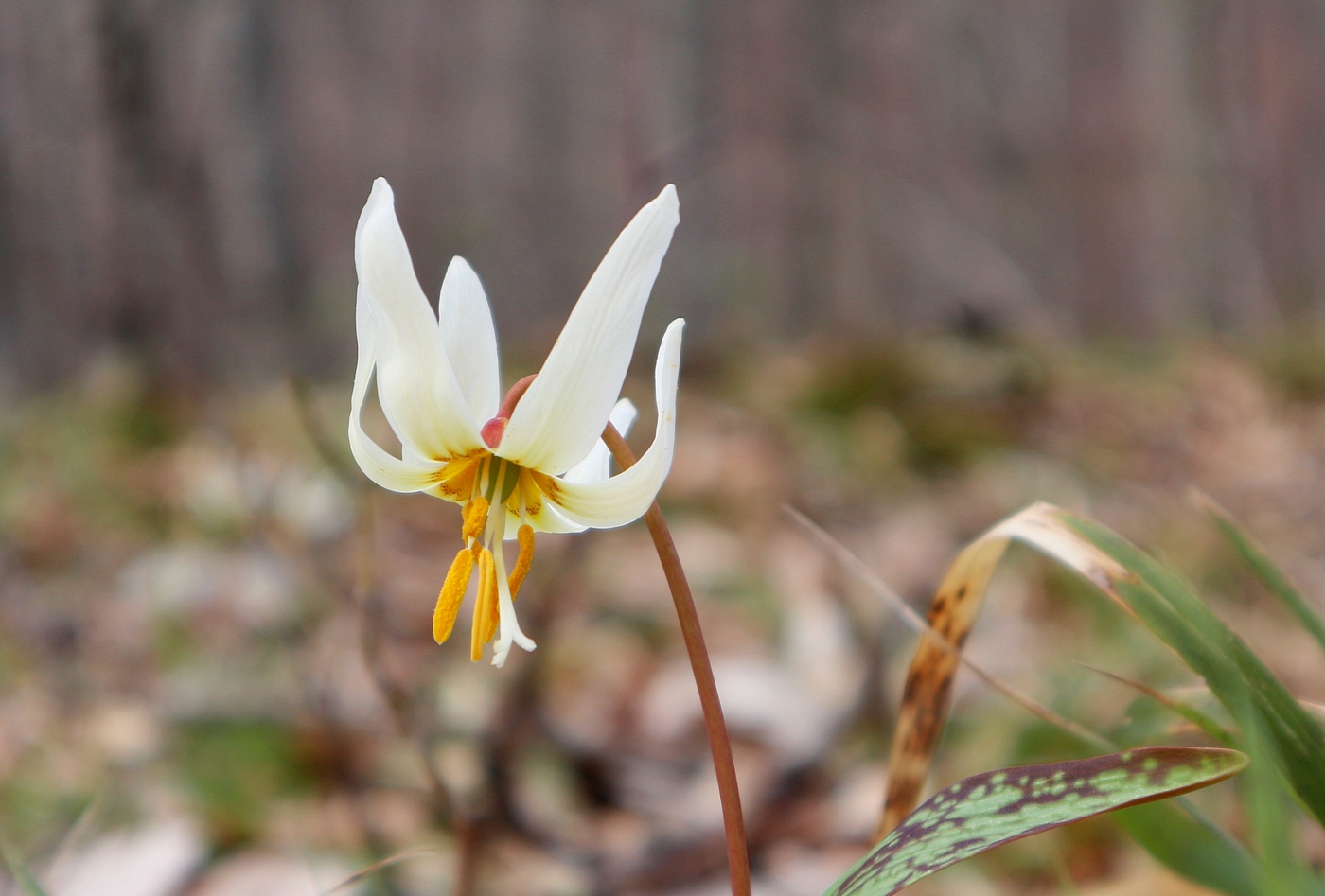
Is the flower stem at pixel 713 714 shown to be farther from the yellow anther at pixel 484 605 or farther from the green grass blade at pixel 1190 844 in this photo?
the green grass blade at pixel 1190 844

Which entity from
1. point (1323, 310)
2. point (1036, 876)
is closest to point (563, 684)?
point (1036, 876)

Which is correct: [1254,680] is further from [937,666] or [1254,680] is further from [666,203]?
[666,203]

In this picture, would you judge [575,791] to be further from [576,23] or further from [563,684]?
[576,23]

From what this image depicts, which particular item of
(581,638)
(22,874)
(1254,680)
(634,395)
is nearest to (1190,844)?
(1254,680)

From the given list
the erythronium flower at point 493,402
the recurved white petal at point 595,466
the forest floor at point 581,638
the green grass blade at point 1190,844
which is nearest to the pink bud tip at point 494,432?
the erythronium flower at point 493,402

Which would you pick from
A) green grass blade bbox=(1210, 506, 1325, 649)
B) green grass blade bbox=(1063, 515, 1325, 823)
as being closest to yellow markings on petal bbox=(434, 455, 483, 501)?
green grass blade bbox=(1063, 515, 1325, 823)

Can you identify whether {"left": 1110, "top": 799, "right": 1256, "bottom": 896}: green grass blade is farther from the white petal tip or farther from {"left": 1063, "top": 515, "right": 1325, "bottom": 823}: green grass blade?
the white petal tip
